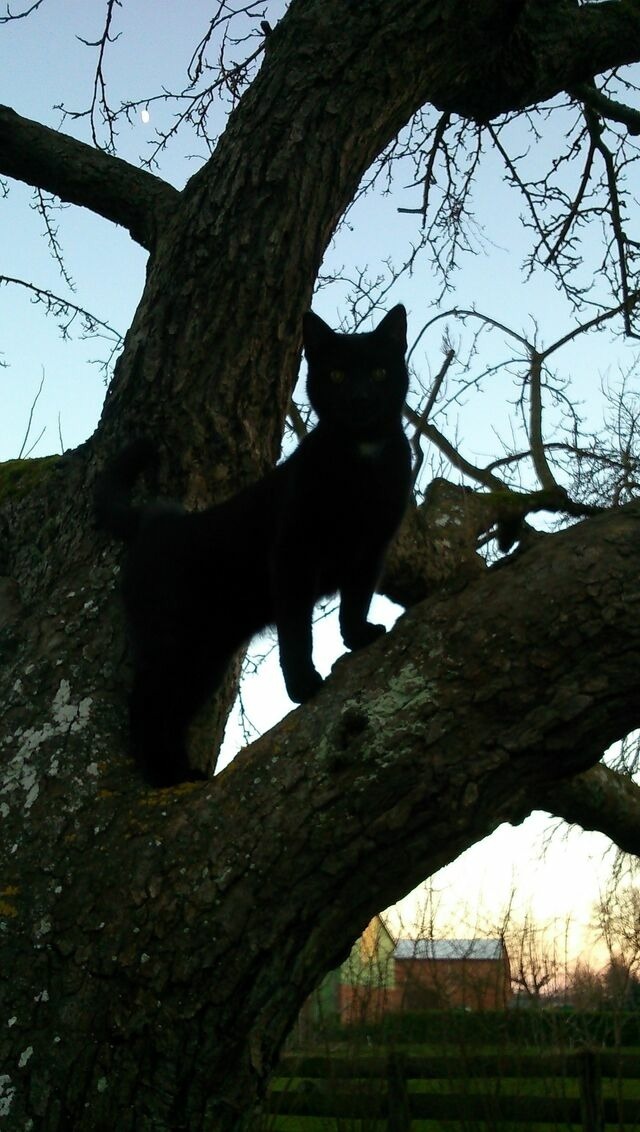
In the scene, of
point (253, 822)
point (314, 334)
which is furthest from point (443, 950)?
point (253, 822)

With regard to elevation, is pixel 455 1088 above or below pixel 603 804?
below

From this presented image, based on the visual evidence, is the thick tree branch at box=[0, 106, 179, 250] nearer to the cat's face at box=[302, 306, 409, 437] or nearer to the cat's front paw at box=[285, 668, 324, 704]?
the cat's face at box=[302, 306, 409, 437]

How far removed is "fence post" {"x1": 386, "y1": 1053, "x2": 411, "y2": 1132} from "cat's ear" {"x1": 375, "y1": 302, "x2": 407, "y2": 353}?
4.13 meters

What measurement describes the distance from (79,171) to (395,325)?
4.49ft

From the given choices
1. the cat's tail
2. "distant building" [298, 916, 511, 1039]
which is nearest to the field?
"distant building" [298, 916, 511, 1039]

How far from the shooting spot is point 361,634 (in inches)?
127

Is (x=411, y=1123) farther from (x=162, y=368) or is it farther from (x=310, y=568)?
(x=162, y=368)

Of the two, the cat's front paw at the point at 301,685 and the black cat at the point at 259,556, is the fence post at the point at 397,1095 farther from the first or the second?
the cat's front paw at the point at 301,685

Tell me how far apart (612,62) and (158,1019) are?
4177 mm

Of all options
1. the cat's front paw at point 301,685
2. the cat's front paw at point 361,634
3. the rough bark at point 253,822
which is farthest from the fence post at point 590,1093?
the rough bark at point 253,822

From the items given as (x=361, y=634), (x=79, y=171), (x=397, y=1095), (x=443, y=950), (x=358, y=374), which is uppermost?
(x=79, y=171)

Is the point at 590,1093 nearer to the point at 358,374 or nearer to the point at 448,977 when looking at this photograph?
the point at 448,977

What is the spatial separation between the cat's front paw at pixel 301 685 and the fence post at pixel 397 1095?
3.59 meters

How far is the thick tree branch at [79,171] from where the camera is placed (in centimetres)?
361
